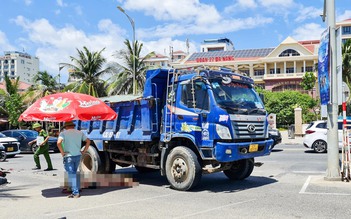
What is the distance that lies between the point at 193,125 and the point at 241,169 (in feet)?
7.79

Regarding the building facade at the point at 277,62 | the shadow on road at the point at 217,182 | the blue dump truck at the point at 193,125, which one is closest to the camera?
the blue dump truck at the point at 193,125

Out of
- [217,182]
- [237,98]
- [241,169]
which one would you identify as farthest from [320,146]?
[237,98]

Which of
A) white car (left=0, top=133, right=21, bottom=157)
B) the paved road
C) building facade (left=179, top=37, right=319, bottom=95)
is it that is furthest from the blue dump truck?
building facade (left=179, top=37, right=319, bottom=95)

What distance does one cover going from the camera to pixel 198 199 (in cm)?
812

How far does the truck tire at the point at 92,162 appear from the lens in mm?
11227

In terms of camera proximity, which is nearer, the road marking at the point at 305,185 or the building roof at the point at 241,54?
the road marking at the point at 305,185

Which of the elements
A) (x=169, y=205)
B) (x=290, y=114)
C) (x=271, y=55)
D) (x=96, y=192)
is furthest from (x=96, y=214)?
(x=271, y=55)

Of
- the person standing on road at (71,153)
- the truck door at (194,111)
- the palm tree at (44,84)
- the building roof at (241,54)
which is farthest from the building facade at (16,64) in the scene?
the truck door at (194,111)

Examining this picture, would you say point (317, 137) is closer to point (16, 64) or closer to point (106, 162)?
point (106, 162)

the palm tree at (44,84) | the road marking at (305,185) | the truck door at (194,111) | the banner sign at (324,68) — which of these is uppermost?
the palm tree at (44,84)

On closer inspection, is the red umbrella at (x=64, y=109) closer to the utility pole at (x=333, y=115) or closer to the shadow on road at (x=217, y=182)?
the shadow on road at (x=217, y=182)

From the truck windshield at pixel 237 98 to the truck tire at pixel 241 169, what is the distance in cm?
147

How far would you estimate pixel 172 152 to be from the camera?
9.14 meters

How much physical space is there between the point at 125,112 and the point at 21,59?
16098 centimetres
